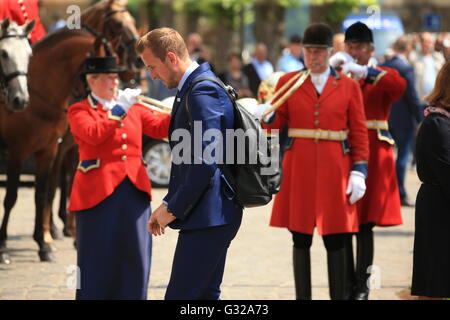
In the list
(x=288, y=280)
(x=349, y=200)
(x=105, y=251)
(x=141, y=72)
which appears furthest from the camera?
(x=141, y=72)

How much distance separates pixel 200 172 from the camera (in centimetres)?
522

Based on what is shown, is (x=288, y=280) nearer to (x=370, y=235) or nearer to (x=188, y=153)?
(x=370, y=235)

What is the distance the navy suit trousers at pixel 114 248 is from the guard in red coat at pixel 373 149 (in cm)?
210

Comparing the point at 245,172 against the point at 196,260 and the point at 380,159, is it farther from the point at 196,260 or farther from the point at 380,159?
the point at 380,159

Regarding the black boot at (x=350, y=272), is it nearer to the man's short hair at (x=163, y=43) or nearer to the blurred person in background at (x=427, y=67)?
the man's short hair at (x=163, y=43)

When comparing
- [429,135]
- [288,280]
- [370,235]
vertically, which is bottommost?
[288,280]

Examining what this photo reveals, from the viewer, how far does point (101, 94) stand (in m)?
7.07

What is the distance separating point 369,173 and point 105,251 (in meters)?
2.52

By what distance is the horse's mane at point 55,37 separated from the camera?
33.8 feet

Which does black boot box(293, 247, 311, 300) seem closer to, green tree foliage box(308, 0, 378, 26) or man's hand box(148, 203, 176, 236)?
man's hand box(148, 203, 176, 236)

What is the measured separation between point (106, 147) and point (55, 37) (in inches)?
148

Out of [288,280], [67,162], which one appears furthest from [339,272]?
[67,162]

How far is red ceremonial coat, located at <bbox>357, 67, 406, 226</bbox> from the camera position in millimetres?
8188

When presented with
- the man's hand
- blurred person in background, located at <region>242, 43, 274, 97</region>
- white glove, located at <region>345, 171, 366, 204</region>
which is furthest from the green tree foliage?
the man's hand
